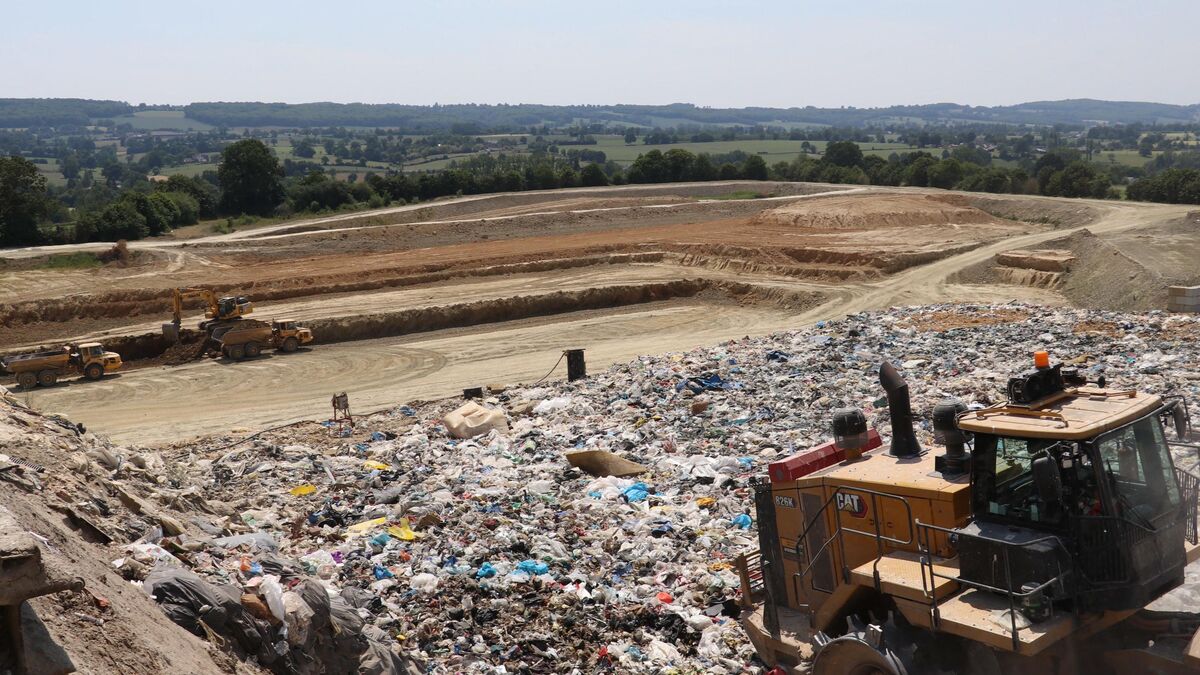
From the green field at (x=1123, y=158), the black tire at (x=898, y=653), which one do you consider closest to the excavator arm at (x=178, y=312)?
the black tire at (x=898, y=653)

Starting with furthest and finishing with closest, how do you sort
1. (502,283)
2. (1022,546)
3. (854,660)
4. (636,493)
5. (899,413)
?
(502,283) < (636,493) < (899,413) < (854,660) < (1022,546)

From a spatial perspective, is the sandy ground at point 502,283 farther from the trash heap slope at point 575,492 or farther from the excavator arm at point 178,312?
the trash heap slope at point 575,492

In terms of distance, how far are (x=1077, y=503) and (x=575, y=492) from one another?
6323 millimetres

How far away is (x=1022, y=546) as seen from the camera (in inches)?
212

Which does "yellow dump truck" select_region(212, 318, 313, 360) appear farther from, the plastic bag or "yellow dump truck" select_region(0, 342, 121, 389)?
the plastic bag

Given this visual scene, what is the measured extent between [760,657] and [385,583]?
10.5ft

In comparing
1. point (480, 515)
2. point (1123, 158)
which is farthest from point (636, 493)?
point (1123, 158)

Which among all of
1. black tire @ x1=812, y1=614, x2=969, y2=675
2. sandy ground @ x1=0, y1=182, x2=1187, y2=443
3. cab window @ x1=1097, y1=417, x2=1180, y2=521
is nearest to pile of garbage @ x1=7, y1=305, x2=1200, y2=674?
cab window @ x1=1097, y1=417, x2=1180, y2=521

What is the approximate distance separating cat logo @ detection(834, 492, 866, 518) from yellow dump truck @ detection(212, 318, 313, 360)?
2092 centimetres

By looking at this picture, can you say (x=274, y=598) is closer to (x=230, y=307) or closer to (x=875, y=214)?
(x=230, y=307)

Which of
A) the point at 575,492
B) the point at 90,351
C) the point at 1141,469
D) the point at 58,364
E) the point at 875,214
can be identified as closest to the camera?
the point at 1141,469

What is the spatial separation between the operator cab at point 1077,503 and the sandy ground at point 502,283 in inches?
626

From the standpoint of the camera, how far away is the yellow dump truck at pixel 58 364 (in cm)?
2236

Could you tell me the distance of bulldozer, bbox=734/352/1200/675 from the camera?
5.40 metres
